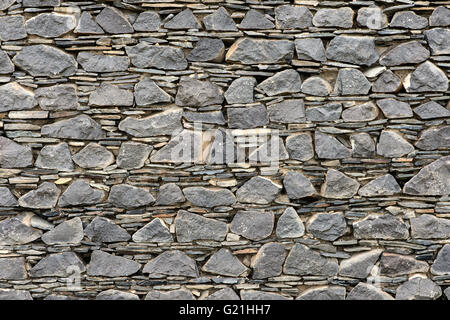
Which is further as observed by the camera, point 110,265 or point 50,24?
point 110,265

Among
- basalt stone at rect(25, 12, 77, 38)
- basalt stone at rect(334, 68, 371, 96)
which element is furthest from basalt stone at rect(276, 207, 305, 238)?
basalt stone at rect(25, 12, 77, 38)

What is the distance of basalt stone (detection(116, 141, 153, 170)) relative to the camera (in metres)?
3.25

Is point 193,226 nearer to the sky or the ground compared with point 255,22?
nearer to the ground

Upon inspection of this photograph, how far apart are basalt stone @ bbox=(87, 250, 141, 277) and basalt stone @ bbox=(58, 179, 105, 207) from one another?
40 cm

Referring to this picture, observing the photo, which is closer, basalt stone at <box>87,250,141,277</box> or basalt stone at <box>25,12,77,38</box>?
basalt stone at <box>25,12,77,38</box>

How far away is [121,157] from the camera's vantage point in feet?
10.7

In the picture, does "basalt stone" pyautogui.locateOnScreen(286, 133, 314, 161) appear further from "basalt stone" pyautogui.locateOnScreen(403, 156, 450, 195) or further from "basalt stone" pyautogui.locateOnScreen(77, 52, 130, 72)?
"basalt stone" pyautogui.locateOnScreen(77, 52, 130, 72)

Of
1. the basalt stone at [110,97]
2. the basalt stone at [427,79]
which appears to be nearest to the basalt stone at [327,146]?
the basalt stone at [427,79]

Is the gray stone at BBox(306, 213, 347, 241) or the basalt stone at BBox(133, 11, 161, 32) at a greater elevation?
the basalt stone at BBox(133, 11, 161, 32)

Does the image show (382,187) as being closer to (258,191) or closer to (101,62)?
(258,191)

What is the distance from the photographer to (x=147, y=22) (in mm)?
3213

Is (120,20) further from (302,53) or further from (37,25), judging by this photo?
(302,53)

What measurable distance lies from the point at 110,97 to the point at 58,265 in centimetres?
130

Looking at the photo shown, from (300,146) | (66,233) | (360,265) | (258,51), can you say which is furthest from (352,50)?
(66,233)
